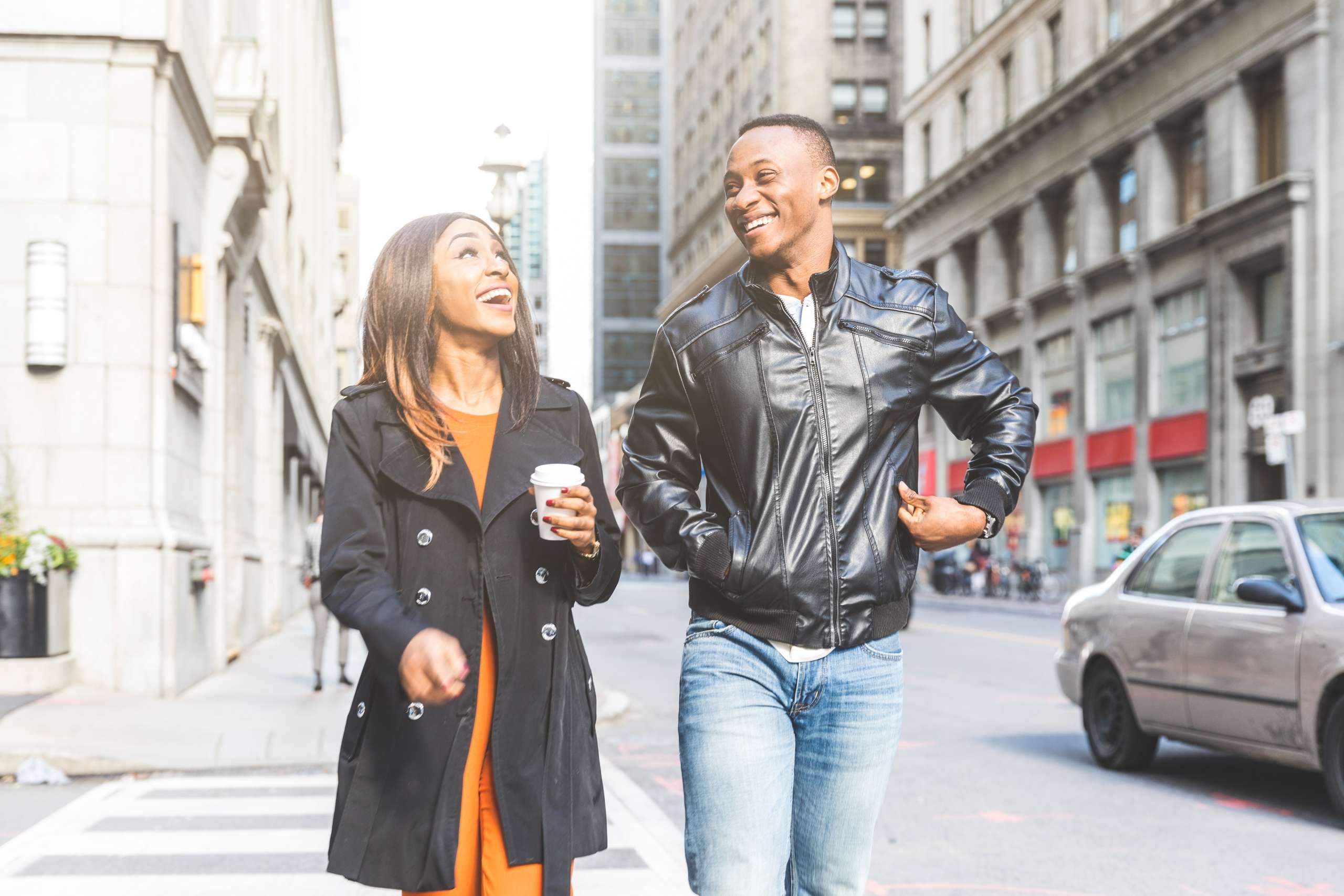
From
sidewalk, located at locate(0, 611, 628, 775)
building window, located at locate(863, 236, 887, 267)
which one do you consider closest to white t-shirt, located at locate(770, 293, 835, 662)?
sidewalk, located at locate(0, 611, 628, 775)

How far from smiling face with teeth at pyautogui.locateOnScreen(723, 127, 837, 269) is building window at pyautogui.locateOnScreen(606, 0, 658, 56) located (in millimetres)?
126789

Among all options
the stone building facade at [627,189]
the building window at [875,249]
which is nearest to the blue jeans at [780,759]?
the building window at [875,249]

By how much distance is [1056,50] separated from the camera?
142ft

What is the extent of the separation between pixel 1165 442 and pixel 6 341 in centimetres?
2852

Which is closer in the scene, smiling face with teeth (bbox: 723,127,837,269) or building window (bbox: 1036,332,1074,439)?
smiling face with teeth (bbox: 723,127,837,269)

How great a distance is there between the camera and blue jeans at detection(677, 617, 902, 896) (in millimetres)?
3193

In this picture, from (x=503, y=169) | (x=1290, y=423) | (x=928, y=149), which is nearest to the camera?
(x=503, y=169)

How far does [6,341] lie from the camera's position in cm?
1227

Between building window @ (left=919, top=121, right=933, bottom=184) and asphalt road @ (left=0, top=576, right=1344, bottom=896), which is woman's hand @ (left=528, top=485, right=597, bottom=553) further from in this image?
building window @ (left=919, top=121, right=933, bottom=184)

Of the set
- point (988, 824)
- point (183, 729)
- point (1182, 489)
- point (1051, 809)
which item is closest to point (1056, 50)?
point (1182, 489)

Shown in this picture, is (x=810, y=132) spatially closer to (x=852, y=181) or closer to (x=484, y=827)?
(x=484, y=827)

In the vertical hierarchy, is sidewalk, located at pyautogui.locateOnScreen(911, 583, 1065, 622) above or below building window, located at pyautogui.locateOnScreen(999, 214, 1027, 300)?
below

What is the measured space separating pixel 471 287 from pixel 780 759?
1.18 metres

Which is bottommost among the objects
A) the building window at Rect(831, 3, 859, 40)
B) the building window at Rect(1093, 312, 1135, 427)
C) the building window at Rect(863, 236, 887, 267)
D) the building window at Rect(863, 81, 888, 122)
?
the building window at Rect(1093, 312, 1135, 427)
